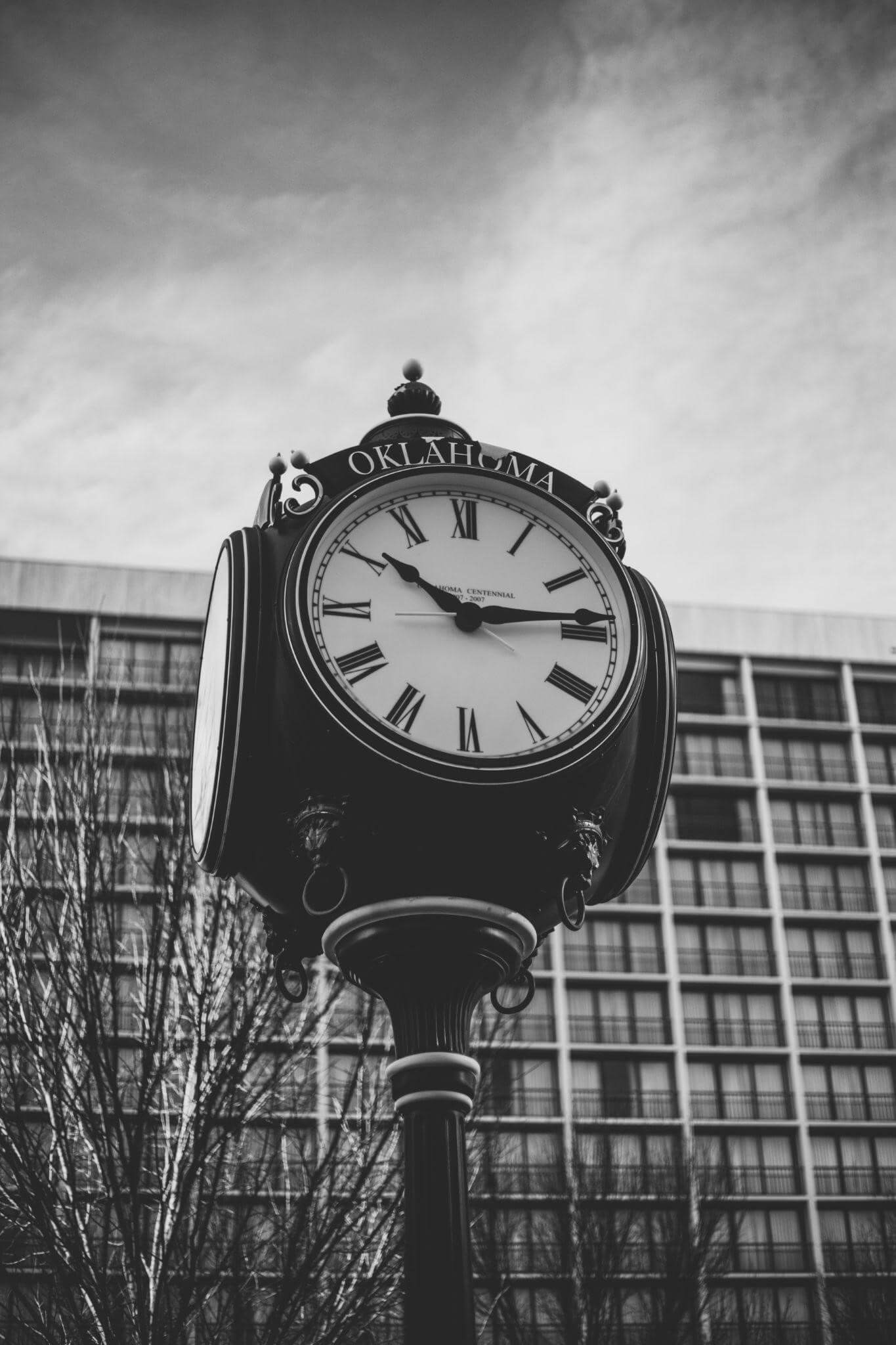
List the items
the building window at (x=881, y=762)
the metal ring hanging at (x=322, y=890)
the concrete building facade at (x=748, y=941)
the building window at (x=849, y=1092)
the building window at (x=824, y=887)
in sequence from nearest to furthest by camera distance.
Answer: the metal ring hanging at (x=322, y=890)
the concrete building facade at (x=748, y=941)
the building window at (x=849, y=1092)
the building window at (x=824, y=887)
the building window at (x=881, y=762)

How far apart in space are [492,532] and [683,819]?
149ft

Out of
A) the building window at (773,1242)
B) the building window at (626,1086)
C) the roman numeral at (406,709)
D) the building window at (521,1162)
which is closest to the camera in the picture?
the roman numeral at (406,709)

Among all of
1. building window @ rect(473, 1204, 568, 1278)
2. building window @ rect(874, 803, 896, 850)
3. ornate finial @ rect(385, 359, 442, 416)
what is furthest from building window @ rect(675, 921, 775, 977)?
ornate finial @ rect(385, 359, 442, 416)

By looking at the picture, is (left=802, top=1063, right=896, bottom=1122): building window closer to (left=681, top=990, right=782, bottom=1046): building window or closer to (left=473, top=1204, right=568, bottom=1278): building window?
(left=681, top=990, right=782, bottom=1046): building window

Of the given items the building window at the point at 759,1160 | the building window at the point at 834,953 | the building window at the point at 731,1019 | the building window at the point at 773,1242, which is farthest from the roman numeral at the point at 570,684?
the building window at the point at 834,953

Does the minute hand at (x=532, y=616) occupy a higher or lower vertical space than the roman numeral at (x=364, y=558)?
lower

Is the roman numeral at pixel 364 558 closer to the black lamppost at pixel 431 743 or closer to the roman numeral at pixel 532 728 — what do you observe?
the black lamppost at pixel 431 743

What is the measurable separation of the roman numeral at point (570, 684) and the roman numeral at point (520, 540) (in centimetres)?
29

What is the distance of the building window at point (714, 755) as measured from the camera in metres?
48.5

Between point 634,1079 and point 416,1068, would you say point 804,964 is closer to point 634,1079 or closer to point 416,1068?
point 634,1079

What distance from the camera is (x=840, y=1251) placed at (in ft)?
130

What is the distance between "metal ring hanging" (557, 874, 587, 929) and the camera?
3.00 metres

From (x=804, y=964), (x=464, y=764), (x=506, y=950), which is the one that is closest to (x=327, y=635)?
(x=464, y=764)

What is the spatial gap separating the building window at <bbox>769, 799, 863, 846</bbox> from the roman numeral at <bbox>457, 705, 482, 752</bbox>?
46.4 metres
